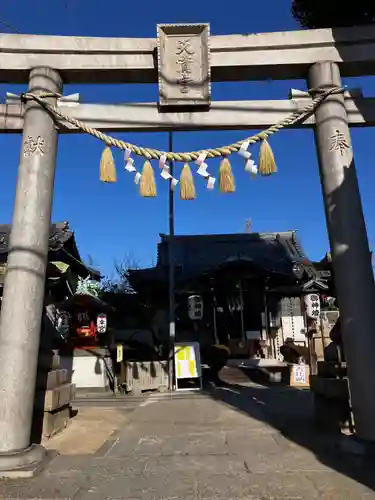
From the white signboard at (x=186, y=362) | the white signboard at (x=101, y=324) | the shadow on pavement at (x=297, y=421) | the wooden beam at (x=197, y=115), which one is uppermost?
the wooden beam at (x=197, y=115)

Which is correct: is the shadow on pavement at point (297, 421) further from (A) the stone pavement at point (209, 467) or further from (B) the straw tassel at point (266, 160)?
(B) the straw tassel at point (266, 160)

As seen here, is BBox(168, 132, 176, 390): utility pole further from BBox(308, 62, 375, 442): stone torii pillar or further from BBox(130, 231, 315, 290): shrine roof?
BBox(308, 62, 375, 442): stone torii pillar

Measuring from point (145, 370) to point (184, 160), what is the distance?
10.2 metres

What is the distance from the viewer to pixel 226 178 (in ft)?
17.6

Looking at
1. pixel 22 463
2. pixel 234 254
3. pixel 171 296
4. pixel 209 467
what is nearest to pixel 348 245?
pixel 209 467

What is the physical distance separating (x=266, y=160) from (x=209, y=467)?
12.8ft

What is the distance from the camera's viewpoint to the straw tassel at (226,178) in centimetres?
535

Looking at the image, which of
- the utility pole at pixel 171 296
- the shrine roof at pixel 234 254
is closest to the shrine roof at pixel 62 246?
the shrine roof at pixel 234 254

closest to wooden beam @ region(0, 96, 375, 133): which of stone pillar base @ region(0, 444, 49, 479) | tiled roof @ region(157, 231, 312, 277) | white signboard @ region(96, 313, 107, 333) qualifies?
stone pillar base @ region(0, 444, 49, 479)

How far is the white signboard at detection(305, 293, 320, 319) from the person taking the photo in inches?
687

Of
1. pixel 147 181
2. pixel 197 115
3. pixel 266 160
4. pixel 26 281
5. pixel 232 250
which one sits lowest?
pixel 26 281

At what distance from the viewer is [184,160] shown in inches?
207

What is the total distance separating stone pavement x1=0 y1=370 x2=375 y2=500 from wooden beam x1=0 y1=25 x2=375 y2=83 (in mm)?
5198

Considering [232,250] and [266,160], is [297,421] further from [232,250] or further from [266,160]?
[232,250]
